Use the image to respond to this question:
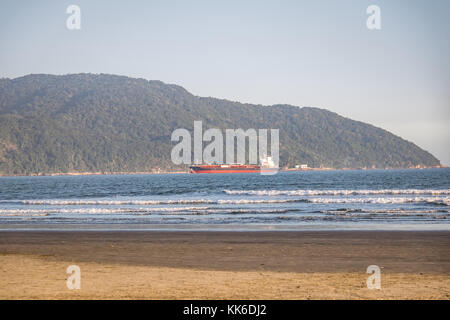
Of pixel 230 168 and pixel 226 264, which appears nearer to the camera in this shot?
pixel 226 264

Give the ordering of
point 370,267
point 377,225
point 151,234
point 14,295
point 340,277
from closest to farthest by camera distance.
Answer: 1. point 14,295
2. point 340,277
3. point 370,267
4. point 151,234
5. point 377,225

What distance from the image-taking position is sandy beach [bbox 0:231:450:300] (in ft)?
22.7

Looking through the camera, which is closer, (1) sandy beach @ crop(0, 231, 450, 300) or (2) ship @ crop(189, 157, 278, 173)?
(1) sandy beach @ crop(0, 231, 450, 300)

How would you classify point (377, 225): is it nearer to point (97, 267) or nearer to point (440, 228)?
point (440, 228)

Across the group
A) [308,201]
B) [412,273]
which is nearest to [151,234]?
[412,273]

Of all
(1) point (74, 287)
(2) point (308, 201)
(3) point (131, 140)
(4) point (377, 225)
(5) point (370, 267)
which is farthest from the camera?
(3) point (131, 140)

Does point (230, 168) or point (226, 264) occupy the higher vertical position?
point (226, 264)

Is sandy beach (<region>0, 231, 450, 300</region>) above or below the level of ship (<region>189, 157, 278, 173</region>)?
above

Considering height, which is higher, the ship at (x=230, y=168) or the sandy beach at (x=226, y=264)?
the sandy beach at (x=226, y=264)

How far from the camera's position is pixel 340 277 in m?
8.18

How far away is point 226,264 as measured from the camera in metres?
9.89

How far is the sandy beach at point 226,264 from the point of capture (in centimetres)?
693

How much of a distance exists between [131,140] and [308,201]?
168 m

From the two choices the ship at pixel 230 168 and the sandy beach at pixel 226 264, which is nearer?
the sandy beach at pixel 226 264
